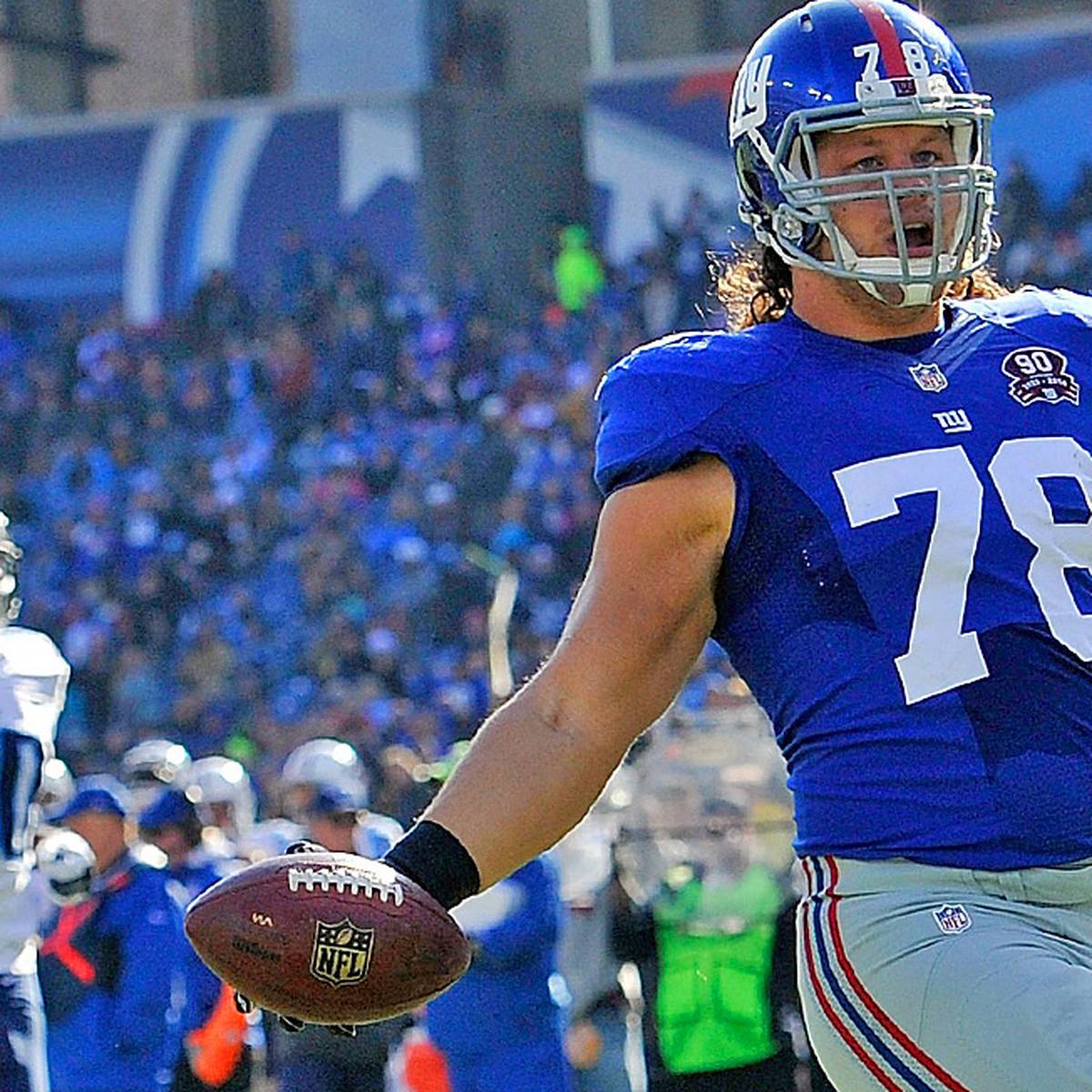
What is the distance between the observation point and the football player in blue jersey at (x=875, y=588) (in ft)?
7.95

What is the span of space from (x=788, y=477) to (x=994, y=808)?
1.34 feet

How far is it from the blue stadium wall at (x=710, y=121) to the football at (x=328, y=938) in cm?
1519

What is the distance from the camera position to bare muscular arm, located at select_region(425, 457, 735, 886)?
250cm

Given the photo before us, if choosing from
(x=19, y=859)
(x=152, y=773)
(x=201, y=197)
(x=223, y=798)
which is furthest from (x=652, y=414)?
(x=201, y=197)

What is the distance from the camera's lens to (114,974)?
6.68 meters

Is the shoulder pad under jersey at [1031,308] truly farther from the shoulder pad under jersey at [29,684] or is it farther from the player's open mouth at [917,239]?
the shoulder pad under jersey at [29,684]

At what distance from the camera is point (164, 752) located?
322 inches

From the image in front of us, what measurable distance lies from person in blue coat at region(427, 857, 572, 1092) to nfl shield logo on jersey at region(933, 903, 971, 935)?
4.09 metres

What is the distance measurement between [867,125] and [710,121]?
51.2 feet

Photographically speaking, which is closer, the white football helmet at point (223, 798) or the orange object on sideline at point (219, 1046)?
the orange object on sideline at point (219, 1046)

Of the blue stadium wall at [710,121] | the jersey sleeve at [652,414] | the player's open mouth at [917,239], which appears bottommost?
the blue stadium wall at [710,121]

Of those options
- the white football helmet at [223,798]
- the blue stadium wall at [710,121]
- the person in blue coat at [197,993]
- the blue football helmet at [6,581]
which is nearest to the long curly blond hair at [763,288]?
the blue football helmet at [6,581]

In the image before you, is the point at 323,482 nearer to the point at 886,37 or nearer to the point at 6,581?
the point at 6,581

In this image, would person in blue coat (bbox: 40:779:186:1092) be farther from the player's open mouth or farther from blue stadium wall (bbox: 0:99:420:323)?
blue stadium wall (bbox: 0:99:420:323)
